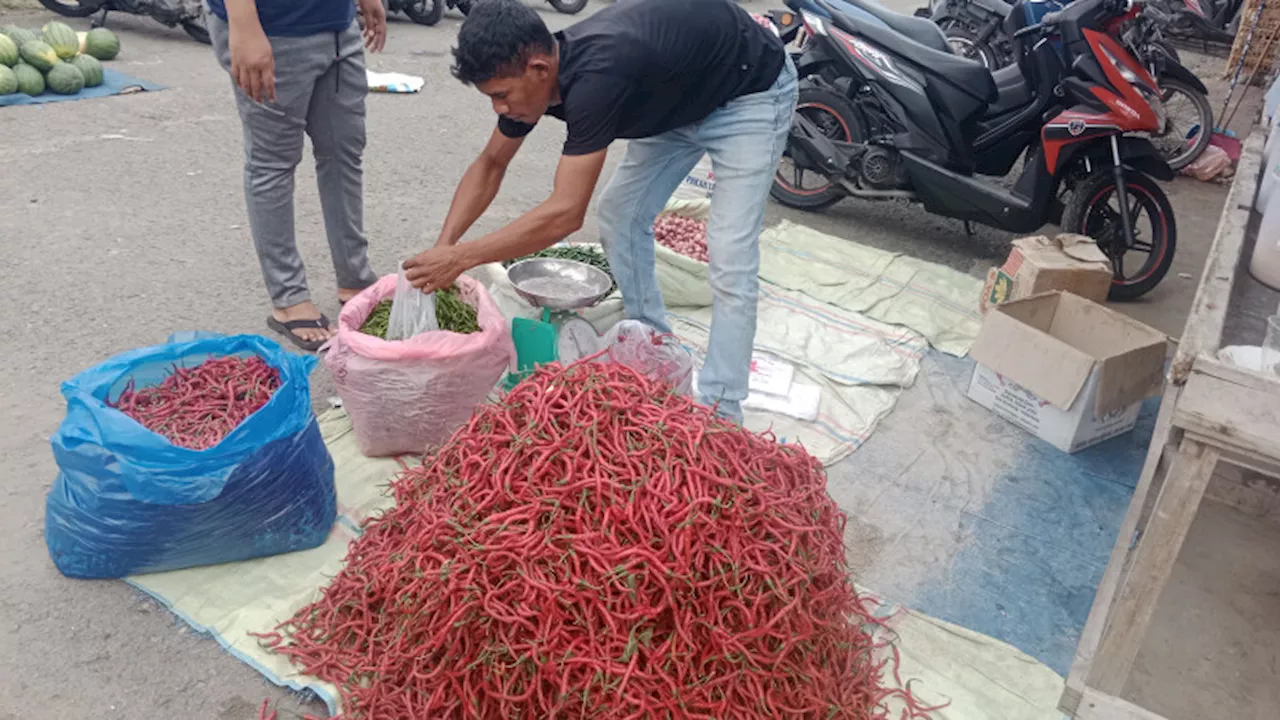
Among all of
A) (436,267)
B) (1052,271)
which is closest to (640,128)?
(436,267)

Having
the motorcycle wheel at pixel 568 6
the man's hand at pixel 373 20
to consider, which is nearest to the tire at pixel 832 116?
the man's hand at pixel 373 20

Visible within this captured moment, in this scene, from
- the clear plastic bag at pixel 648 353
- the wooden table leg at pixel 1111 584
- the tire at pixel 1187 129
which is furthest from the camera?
the tire at pixel 1187 129

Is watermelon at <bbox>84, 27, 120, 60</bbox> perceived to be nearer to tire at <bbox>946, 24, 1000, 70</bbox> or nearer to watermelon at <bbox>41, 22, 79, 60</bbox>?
watermelon at <bbox>41, 22, 79, 60</bbox>

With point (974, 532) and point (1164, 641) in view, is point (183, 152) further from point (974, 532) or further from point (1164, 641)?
point (1164, 641)

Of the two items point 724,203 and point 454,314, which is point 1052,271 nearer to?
point 724,203

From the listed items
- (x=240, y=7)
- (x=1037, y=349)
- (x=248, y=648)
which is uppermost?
(x=240, y=7)

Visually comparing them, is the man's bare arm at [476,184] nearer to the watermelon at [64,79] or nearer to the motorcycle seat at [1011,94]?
the motorcycle seat at [1011,94]

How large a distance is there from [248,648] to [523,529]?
95cm

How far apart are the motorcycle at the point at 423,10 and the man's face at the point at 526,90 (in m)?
7.34

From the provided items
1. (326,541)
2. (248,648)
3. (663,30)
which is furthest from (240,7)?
(248,648)

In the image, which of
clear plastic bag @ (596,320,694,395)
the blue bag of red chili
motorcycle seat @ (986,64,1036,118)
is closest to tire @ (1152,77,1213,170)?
motorcycle seat @ (986,64,1036,118)

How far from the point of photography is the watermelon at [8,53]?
18.2ft

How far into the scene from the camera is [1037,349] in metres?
3.25

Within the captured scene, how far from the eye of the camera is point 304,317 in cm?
343
